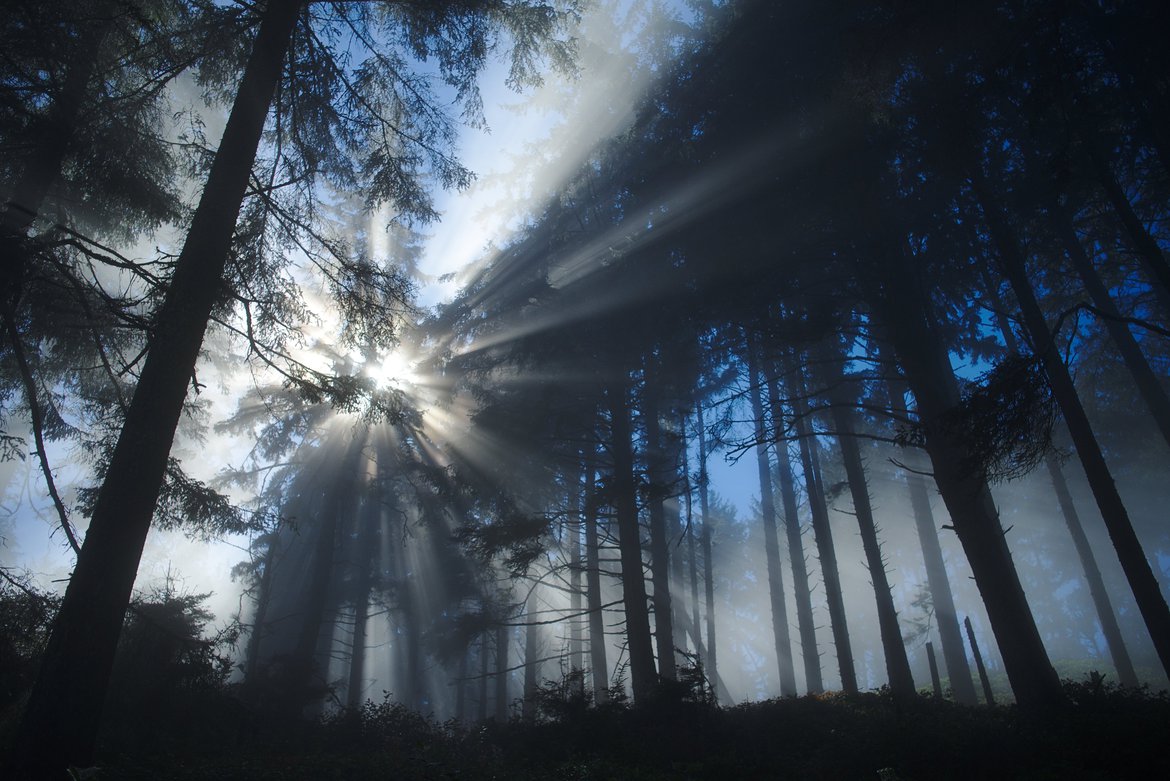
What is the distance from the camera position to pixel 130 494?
4.92 meters

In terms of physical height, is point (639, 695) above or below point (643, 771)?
above

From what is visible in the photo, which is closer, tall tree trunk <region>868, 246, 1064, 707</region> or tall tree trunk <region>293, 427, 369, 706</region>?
tall tree trunk <region>868, 246, 1064, 707</region>

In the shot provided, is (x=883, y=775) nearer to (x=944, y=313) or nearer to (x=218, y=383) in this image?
(x=944, y=313)

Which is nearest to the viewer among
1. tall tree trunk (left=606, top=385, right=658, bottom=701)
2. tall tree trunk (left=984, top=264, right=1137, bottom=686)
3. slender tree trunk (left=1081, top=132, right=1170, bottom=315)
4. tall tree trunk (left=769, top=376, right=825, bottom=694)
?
slender tree trunk (left=1081, top=132, right=1170, bottom=315)

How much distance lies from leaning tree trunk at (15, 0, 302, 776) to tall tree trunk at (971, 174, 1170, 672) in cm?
1028

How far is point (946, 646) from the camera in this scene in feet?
53.7

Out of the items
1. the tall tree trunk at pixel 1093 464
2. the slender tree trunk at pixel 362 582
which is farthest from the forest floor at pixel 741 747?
the slender tree trunk at pixel 362 582

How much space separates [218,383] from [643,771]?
16.1m

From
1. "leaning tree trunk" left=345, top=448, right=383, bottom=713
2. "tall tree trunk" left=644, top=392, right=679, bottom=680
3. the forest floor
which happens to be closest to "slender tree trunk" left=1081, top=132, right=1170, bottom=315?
the forest floor


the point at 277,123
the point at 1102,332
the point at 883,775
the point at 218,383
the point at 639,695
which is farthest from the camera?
the point at 1102,332

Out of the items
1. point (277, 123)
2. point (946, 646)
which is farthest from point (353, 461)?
point (946, 646)

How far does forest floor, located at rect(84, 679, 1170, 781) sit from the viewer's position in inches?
223

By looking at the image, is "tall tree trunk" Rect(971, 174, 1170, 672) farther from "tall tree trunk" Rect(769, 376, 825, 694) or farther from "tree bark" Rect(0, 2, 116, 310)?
"tree bark" Rect(0, 2, 116, 310)

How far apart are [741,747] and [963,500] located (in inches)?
200
